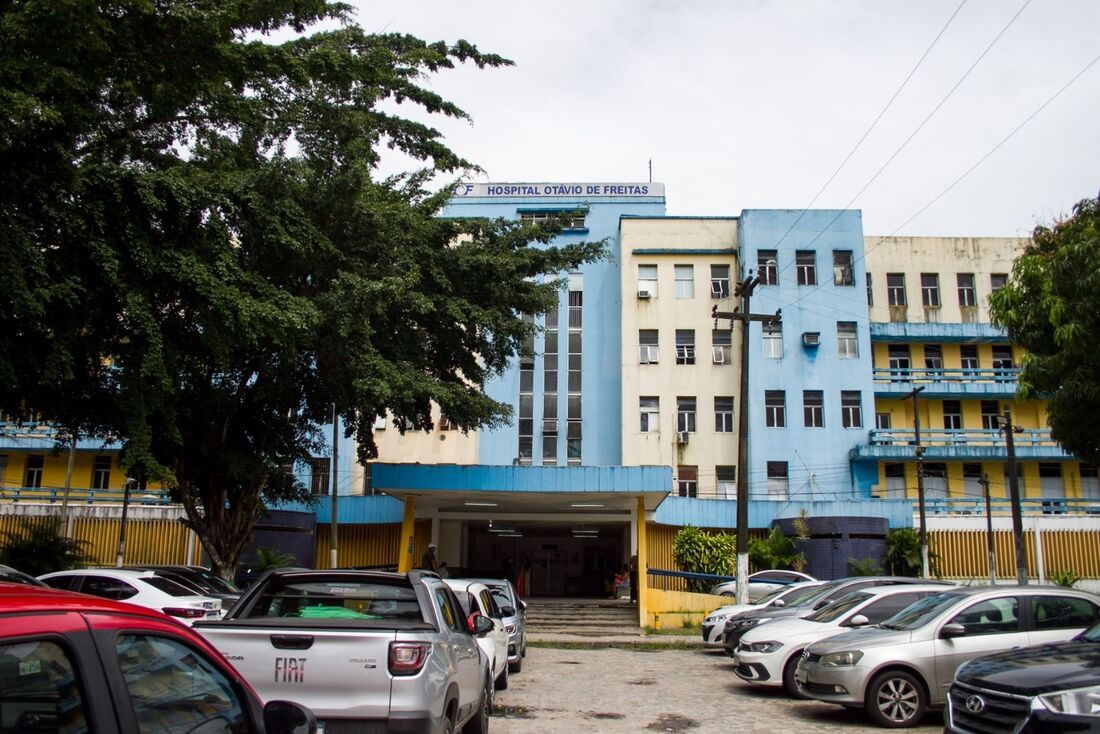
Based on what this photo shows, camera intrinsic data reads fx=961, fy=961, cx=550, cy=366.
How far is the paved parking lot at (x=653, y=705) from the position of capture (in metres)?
10.4

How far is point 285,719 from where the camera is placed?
3.57m

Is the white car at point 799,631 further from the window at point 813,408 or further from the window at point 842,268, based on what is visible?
the window at point 842,268

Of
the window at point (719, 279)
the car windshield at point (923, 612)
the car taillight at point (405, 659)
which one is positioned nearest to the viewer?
the car taillight at point (405, 659)

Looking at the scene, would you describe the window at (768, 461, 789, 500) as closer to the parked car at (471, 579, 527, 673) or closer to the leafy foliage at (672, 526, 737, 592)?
the leafy foliage at (672, 526, 737, 592)

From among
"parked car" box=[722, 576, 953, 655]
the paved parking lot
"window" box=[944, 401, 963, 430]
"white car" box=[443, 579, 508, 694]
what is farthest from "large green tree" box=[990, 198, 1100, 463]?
"window" box=[944, 401, 963, 430]

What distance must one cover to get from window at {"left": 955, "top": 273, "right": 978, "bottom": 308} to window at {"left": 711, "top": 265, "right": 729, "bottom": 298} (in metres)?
9.97

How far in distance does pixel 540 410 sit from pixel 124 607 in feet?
123

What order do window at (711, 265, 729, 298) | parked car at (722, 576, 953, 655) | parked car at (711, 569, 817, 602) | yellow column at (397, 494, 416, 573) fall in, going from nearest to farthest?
Result: 1. parked car at (722, 576, 953, 655)
2. parked car at (711, 569, 817, 602)
3. yellow column at (397, 494, 416, 573)
4. window at (711, 265, 729, 298)

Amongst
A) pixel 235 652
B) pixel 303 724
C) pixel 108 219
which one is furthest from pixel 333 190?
pixel 303 724

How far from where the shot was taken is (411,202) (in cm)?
1961

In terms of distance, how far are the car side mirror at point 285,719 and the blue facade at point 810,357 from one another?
3549 cm

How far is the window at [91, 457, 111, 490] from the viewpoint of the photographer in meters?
38.5

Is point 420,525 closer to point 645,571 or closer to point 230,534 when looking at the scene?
point 645,571

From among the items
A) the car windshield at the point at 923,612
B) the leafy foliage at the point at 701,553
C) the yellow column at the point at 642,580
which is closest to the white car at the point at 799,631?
the car windshield at the point at 923,612
